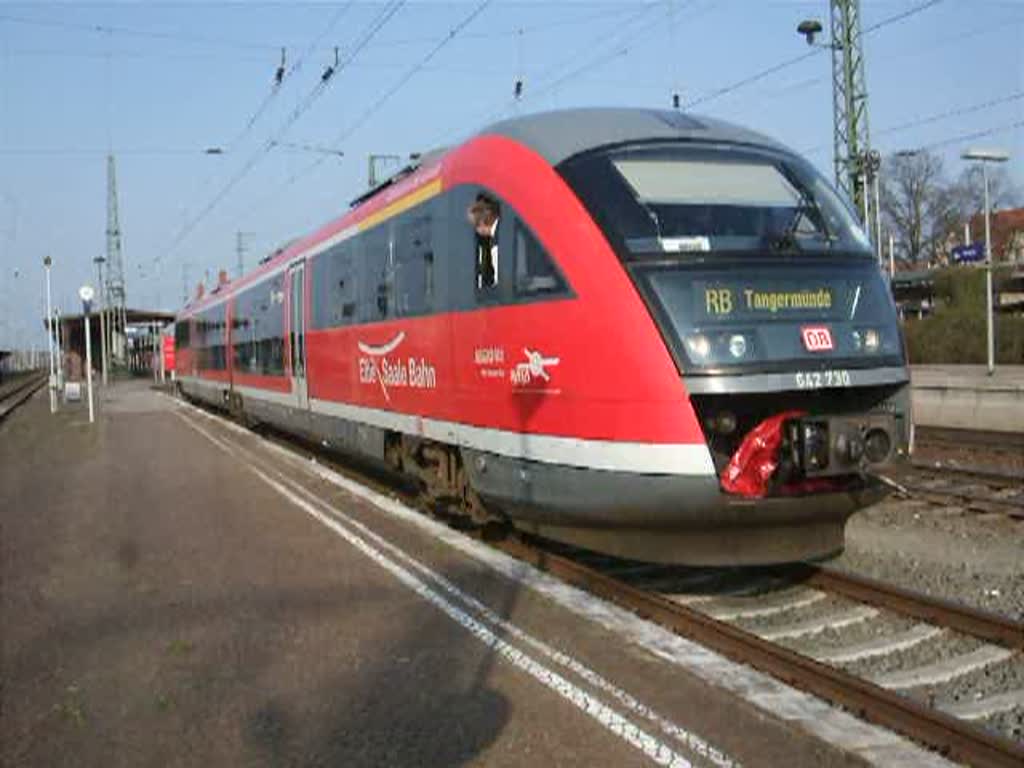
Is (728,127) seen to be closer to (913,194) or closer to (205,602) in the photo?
(205,602)

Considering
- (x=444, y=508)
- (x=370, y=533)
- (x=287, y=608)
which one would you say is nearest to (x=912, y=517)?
(x=444, y=508)

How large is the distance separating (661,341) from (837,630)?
6.61 feet

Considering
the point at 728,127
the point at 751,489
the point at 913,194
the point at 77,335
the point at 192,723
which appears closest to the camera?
the point at 192,723

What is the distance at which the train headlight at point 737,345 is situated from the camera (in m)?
5.89

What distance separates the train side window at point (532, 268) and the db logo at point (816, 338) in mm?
1459

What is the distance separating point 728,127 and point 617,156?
1.26 metres

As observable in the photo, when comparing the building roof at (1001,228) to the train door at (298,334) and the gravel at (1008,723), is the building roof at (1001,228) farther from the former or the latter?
the gravel at (1008,723)

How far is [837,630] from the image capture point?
6.20 metres

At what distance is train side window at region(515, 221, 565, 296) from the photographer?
6559 millimetres

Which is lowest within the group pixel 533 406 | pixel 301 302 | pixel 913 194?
pixel 533 406

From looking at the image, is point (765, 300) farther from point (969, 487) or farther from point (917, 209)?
point (917, 209)

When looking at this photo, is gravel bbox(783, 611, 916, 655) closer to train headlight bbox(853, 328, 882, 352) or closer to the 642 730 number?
the 642 730 number

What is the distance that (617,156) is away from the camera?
667 centimetres

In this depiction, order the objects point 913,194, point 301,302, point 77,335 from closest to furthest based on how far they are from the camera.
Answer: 1. point 301,302
2. point 913,194
3. point 77,335
